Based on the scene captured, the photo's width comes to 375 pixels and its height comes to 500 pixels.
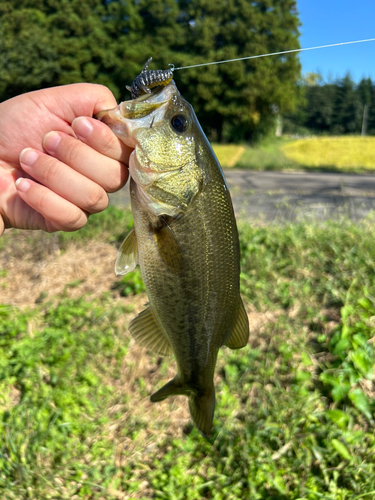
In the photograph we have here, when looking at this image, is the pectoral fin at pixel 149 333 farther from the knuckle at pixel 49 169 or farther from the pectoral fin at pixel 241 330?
the knuckle at pixel 49 169

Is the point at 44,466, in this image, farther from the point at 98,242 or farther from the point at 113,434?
the point at 98,242

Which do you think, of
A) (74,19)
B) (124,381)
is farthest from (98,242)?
(74,19)

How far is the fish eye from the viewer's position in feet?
4.32

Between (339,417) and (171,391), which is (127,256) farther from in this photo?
(339,417)

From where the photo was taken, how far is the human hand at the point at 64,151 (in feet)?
4.83

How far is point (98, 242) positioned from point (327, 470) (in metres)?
4.06

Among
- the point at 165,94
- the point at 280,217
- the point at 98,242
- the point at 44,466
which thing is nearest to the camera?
the point at 165,94

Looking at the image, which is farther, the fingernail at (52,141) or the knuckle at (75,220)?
the knuckle at (75,220)

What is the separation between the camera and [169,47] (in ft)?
77.3

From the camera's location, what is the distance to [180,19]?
78.6ft

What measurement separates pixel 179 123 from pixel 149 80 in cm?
18

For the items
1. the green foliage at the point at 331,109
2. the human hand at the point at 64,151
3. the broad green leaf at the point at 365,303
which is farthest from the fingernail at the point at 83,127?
the green foliage at the point at 331,109

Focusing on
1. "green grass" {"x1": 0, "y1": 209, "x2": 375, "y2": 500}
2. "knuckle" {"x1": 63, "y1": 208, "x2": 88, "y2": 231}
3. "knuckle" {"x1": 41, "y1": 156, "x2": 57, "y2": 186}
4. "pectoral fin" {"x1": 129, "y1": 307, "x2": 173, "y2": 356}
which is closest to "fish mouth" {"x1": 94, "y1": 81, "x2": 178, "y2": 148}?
"knuckle" {"x1": 41, "y1": 156, "x2": 57, "y2": 186}

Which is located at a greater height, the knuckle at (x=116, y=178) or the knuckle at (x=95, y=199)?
the knuckle at (x=116, y=178)
